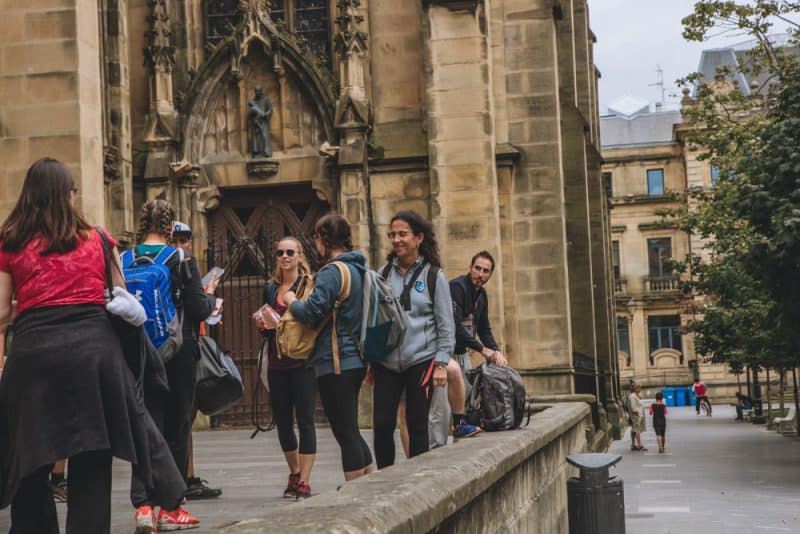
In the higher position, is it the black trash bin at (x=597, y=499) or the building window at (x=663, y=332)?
the black trash bin at (x=597, y=499)

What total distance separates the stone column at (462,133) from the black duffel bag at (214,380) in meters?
11.0

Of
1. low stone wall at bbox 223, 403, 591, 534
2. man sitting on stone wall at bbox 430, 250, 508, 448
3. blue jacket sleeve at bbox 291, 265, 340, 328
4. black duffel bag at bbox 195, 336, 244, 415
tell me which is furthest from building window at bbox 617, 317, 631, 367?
blue jacket sleeve at bbox 291, 265, 340, 328

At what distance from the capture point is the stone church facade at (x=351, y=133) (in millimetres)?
20531

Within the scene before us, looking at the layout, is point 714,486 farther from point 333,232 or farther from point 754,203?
point 333,232

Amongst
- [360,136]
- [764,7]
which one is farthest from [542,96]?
[764,7]

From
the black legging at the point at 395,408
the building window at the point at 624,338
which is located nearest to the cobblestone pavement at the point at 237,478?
the black legging at the point at 395,408

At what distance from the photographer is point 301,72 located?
2162 centimetres

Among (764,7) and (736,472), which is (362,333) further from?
(764,7)

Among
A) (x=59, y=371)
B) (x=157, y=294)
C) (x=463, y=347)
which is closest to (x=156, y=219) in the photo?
(x=157, y=294)

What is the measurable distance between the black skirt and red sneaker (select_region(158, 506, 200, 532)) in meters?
2.17

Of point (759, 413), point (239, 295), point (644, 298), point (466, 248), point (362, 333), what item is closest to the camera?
point (362, 333)

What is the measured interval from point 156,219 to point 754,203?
15.1 metres

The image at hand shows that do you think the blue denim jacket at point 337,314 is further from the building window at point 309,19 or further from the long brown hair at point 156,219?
the building window at point 309,19

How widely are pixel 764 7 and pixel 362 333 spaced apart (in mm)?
22261
